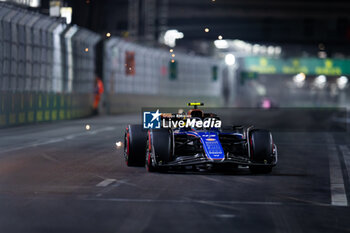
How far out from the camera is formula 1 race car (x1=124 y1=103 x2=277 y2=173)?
1253cm

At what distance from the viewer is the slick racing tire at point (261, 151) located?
1284 cm

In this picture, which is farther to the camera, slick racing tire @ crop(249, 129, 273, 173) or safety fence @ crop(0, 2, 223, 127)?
safety fence @ crop(0, 2, 223, 127)

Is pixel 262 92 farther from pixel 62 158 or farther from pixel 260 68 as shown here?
pixel 62 158

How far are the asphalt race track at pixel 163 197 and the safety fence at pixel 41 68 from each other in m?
13.2

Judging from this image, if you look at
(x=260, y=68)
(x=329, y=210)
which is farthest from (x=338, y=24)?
(x=329, y=210)

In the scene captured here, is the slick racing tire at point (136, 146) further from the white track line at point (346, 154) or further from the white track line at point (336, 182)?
the white track line at point (346, 154)

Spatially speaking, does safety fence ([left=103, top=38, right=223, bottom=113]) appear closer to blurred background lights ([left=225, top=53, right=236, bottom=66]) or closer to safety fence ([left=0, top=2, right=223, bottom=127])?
safety fence ([left=0, top=2, right=223, bottom=127])

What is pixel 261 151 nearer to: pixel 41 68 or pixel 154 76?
pixel 41 68

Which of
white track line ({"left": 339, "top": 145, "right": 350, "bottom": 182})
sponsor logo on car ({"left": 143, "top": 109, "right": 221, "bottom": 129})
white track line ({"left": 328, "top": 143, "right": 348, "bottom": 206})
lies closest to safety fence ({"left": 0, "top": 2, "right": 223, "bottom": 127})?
white track line ({"left": 339, "top": 145, "right": 350, "bottom": 182})

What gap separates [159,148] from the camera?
12531 millimetres

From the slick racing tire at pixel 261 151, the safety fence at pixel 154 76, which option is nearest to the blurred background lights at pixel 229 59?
the safety fence at pixel 154 76

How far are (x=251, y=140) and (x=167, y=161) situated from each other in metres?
1.50

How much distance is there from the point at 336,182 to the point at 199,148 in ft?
7.99

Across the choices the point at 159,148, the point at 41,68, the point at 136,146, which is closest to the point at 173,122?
the point at 136,146
